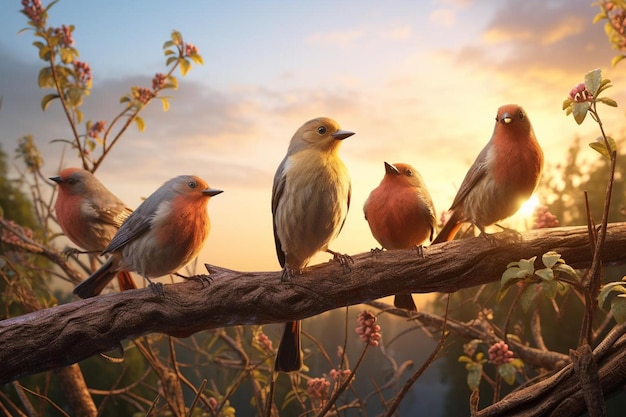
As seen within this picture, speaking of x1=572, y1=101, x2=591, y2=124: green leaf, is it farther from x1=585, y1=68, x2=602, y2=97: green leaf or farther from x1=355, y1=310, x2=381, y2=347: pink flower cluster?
x1=355, y1=310, x2=381, y2=347: pink flower cluster

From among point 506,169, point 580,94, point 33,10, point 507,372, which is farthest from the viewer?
point 33,10

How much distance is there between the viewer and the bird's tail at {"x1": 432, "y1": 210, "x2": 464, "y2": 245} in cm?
209

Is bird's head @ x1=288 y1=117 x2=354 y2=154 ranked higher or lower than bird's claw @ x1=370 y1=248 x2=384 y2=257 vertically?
higher

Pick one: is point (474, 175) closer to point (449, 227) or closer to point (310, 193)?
point (449, 227)

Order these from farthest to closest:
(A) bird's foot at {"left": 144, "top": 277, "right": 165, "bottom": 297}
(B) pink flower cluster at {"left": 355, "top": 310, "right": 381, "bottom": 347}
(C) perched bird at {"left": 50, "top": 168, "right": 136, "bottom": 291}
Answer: (C) perched bird at {"left": 50, "top": 168, "right": 136, "bottom": 291}, (B) pink flower cluster at {"left": 355, "top": 310, "right": 381, "bottom": 347}, (A) bird's foot at {"left": 144, "top": 277, "right": 165, "bottom": 297}

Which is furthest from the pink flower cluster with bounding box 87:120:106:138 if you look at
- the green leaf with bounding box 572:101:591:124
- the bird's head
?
the green leaf with bounding box 572:101:591:124

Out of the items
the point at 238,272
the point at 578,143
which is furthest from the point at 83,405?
the point at 578,143

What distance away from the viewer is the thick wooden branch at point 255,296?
166 centimetres

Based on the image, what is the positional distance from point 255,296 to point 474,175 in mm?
815

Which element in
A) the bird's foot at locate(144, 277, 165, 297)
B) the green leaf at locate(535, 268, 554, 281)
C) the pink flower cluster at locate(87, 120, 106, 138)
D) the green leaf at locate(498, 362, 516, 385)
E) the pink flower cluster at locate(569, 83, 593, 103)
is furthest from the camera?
the pink flower cluster at locate(87, 120, 106, 138)

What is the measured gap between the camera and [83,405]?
303 cm

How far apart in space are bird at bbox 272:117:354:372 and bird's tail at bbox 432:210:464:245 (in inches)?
17.2

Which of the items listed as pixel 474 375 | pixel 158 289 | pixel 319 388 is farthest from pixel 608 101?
pixel 319 388

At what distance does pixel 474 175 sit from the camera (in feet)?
6.38
